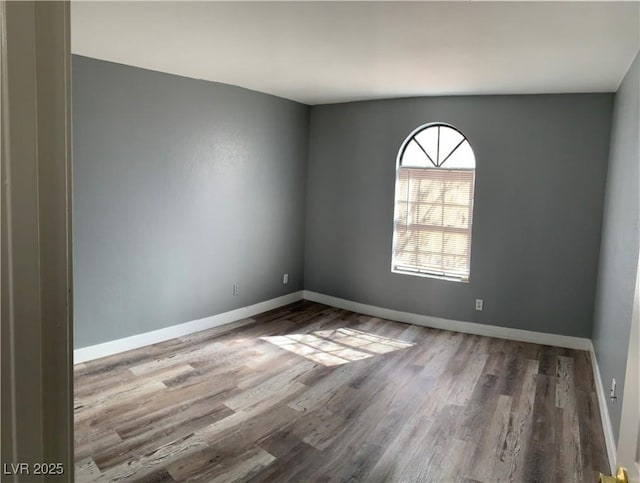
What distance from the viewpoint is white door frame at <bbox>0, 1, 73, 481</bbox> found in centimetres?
52

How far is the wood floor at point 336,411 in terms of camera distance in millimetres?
2635

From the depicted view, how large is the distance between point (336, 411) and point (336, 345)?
1.34 meters

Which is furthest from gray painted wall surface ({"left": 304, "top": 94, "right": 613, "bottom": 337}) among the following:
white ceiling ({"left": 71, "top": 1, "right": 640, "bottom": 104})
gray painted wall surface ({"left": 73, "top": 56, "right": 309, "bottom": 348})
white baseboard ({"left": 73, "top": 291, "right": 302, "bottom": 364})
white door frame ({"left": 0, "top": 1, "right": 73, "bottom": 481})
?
white door frame ({"left": 0, "top": 1, "right": 73, "bottom": 481})

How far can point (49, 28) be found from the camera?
0.54 m

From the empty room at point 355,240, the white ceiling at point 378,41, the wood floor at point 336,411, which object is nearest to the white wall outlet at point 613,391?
the empty room at point 355,240

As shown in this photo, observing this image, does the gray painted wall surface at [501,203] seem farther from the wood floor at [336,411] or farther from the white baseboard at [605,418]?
the white baseboard at [605,418]

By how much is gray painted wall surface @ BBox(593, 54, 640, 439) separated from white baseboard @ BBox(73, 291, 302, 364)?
3.41 m

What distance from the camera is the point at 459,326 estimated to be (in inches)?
202

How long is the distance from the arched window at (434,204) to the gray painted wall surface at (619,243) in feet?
4.40

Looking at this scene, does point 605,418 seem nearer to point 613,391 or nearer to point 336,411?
point 613,391

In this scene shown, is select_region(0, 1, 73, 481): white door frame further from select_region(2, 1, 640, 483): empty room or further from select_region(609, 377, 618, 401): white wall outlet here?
select_region(609, 377, 618, 401): white wall outlet

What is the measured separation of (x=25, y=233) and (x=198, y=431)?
2.73 meters

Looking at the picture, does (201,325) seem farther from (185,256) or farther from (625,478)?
(625,478)

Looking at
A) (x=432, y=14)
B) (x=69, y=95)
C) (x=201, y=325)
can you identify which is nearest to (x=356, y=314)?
(x=201, y=325)
